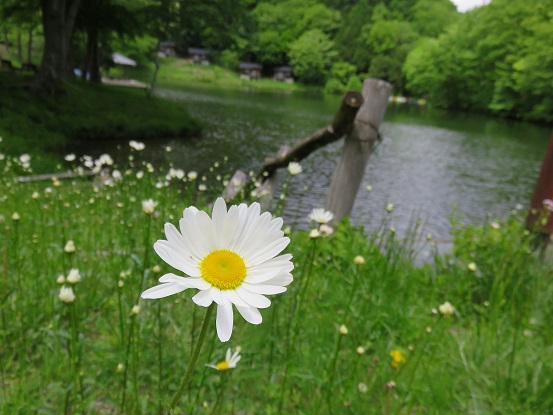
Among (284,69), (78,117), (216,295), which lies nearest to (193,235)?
(216,295)

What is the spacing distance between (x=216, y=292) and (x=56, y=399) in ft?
3.66

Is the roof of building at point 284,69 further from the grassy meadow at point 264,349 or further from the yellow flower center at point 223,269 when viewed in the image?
the yellow flower center at point 223,269

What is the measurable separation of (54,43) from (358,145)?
10664 mm

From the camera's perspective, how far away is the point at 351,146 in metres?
3.62

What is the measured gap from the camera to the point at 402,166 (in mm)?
12773

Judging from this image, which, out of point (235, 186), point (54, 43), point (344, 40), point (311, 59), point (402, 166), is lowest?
point (402, 166)

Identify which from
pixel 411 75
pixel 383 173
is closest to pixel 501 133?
pixel 383 173

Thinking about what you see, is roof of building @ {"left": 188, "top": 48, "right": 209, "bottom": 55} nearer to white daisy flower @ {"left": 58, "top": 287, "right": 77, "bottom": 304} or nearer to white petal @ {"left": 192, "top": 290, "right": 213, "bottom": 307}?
white daisy flower @ {"left": 58, "top": 287, "right": 77, "bottom": 304}

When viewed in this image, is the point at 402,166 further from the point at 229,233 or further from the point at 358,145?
the point at 229,233

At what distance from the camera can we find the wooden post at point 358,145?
3.48 metres

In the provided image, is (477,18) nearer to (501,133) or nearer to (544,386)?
(501,133)

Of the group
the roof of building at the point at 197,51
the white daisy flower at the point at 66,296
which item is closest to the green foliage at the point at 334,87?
the roof of building at the point at 197,51

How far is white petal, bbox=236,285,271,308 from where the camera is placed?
0.65 m

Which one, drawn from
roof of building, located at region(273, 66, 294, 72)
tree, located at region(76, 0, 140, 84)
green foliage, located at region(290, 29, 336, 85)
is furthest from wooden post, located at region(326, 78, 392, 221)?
roof of building, located at region(273, 66, 294, 72)
